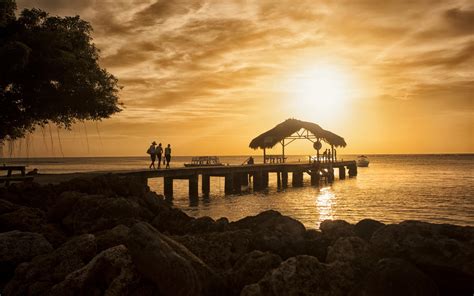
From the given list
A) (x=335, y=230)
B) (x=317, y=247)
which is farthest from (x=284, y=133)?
(x=317, y=247)

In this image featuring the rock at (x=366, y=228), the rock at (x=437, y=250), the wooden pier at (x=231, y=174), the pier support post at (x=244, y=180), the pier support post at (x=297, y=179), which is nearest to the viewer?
the rock at (x=437, y=250)

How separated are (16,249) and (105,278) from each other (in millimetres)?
2231

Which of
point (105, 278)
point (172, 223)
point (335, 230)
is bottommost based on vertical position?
point (105, 278)

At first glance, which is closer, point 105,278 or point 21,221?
point 105,278

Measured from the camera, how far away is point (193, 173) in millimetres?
28375

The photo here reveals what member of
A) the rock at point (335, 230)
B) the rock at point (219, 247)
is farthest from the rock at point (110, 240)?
the rock at point (335, 230)

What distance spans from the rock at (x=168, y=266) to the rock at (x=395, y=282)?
1984mm

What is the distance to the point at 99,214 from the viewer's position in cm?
938

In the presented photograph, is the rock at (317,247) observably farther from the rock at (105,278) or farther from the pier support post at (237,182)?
the pier support post at (237,182)

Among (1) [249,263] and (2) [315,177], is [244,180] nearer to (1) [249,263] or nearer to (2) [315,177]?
(2) [315,177]

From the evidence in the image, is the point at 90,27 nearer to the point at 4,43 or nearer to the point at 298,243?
the point at 4,43

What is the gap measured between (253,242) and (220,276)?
6.07 feet

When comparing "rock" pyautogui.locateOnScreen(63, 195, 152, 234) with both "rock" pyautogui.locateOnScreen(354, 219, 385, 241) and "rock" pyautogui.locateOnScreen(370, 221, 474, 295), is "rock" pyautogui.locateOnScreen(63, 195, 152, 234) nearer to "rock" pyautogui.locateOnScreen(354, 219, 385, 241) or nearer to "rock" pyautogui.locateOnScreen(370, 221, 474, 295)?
"rock" pyautogui.locateOnScreen(354, 219, 385, 241)

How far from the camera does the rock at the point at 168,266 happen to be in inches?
207
